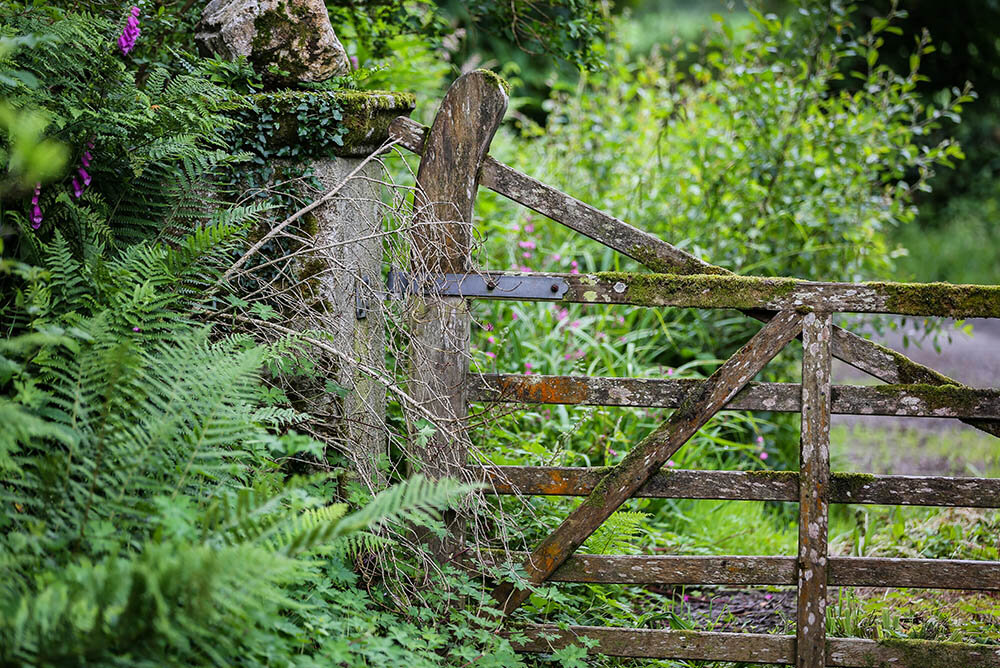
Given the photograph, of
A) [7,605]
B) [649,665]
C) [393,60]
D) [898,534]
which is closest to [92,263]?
[7,605]

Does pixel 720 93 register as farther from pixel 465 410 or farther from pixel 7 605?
pixel 7 605

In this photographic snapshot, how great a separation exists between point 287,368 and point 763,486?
179 centimetres

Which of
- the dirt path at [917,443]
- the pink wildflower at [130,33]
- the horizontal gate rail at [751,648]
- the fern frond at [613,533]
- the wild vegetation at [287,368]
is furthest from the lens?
the dirt path at [917,443]

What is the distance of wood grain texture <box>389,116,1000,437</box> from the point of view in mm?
2961

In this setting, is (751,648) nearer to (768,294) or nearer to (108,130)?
(768,294)

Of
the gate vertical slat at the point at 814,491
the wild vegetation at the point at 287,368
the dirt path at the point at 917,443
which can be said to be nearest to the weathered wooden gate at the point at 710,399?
the gate vertical slat at the point at 814,491

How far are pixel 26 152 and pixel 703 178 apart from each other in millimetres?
4748

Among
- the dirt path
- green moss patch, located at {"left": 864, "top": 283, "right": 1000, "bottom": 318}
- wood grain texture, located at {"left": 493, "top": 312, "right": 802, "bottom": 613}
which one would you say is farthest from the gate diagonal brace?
the dirt path

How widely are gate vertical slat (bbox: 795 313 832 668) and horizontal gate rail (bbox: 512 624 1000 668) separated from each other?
0.21ft

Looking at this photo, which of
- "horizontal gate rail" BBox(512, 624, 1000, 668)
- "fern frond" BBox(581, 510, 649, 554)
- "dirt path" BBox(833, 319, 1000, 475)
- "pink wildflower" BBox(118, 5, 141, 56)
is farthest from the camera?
"dirt path" BBox(833, 319, 1000, 475)

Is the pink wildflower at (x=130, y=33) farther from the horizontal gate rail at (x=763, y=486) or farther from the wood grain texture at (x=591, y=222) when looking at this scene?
the horizontal gate rail at (x=763, y=486)

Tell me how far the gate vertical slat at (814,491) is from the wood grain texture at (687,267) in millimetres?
95

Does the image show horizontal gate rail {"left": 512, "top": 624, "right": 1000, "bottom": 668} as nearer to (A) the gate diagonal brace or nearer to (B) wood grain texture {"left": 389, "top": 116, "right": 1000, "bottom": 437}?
(B) wood grain texture {"left": 389, "top": 116, "right": 1000, "bottom": 437}

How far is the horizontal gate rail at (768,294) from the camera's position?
2.89 meters
